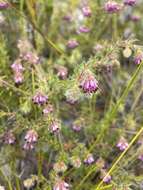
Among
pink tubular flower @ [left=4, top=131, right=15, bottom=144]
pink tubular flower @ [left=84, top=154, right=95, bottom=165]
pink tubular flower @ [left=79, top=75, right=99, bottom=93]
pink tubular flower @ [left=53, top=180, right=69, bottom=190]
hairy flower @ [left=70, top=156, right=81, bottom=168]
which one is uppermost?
pink tubular flower @ [left=79, top=75, right=99, bottom=93]

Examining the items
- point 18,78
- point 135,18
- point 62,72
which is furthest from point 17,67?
point 135,18

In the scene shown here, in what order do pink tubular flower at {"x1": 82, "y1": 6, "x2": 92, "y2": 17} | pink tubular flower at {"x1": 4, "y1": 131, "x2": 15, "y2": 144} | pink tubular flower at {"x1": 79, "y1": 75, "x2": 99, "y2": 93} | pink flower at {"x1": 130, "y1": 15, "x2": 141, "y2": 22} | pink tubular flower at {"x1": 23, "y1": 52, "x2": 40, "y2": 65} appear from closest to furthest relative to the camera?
pink tubular flower at {"x1": 79, "y1": 75, "x2": 99, "y2": 93} → pink tubular flower at {"x1": 4, "y1": 131, "x2": 15, "y2": 144} → pink tubular flower at {"x1": 23, "y1": 52, "x2": 40, "y2": 65} → pink tubular flower at {"x1": 82, "y1": 6, "x2": 92, "y2": 17} → pink flower at {"x1": 130, "y1": 15, "x2": 141, "y2": 22}

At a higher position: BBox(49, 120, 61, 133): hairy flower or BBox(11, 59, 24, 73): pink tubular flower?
BBox(11, 59, 24, 73): pink tubular flower

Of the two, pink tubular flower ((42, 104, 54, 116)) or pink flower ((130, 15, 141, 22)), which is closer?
pink tubular flower ((42, 104, 54, 116))

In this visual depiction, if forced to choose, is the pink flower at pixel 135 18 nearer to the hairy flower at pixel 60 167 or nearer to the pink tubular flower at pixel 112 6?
the pink tubular flower at pixel 112 6

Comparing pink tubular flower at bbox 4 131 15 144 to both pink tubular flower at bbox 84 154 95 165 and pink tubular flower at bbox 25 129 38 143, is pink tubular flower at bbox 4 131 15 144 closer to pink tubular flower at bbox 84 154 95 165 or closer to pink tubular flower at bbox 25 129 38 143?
pink tubular flower at bbox 25 129 38 143

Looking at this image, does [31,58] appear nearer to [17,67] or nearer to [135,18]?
[17,67]

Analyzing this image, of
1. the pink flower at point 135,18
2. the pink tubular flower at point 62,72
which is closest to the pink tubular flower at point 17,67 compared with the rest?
the pink tubular flower at point 62,72

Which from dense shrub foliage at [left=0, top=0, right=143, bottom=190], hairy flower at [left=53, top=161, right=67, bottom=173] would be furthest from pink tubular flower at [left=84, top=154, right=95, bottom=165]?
hairy flower at [left=53, top=161, right=67, bottom=173]
